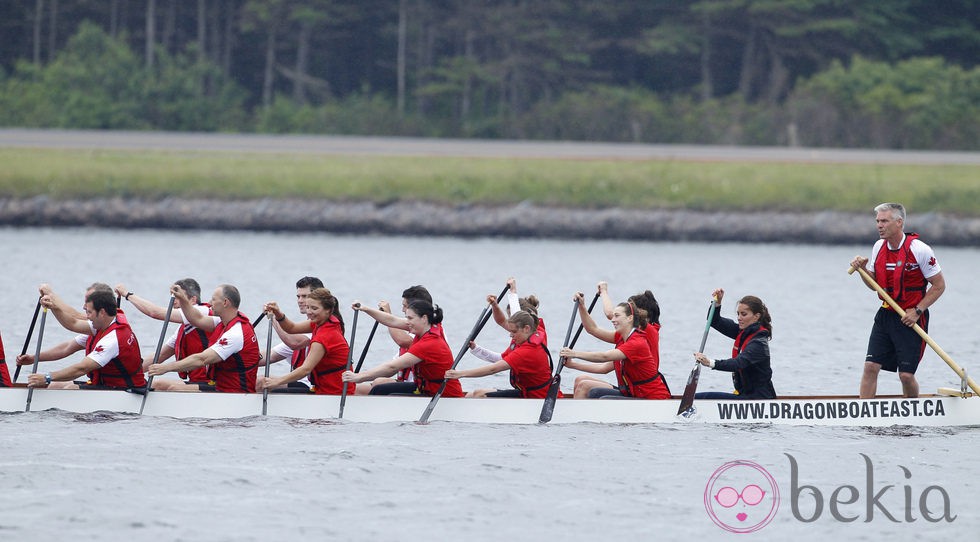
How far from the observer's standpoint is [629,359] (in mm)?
13641

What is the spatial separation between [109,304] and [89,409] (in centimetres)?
126

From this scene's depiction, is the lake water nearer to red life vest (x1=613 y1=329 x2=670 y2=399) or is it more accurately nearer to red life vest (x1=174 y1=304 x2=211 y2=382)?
red life vest (x1=613 y1=329 x2=670 y2=399)

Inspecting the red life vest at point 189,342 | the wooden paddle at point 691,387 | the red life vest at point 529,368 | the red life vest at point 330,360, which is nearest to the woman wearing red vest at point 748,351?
the wooden paddle at point 691,387

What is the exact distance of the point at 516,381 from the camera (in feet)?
46.0

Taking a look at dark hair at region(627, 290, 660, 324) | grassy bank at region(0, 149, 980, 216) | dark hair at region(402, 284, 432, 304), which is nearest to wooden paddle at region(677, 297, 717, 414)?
dark hair at region(627, 290, 660, 324)

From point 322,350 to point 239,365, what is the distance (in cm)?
94

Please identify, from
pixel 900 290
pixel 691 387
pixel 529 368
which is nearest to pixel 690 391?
pixel 691 387

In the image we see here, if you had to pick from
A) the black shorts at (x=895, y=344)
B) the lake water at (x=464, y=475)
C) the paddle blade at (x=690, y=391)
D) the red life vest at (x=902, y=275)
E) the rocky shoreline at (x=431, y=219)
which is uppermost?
the rocky shoreline at (x=431, y=219)

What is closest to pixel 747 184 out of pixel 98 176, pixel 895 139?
pixel 895 139

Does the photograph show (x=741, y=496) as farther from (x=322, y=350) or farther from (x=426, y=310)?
(x=322, y=350)

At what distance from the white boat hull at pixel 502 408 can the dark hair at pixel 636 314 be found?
0.80 meters

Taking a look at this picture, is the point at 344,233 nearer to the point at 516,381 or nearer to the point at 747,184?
the point at 747,184

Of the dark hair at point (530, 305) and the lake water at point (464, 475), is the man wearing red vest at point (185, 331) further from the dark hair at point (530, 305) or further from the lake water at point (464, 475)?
the dark hair at point (530, 305)

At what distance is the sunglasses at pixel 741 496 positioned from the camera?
455 inches
